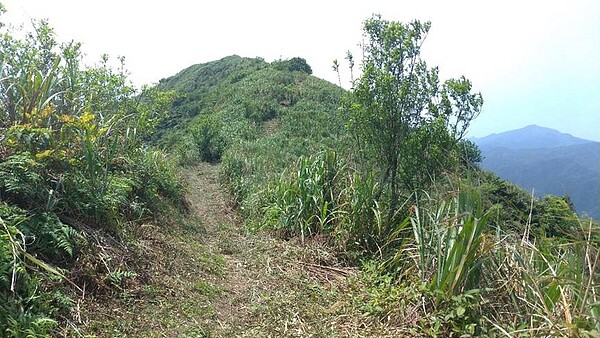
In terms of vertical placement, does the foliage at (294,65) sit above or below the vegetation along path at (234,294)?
above

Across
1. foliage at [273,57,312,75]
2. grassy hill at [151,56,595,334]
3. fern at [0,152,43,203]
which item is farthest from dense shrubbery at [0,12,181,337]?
foliage at [273,57,312,75]

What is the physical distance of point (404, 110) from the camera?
197 inches

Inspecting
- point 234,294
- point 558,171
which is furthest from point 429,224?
point 558,171

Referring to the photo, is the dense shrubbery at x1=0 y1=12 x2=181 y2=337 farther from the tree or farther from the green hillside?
the tree

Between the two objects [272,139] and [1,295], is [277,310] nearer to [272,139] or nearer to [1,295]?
[1,295]

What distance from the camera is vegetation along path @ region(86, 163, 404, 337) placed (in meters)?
3.27

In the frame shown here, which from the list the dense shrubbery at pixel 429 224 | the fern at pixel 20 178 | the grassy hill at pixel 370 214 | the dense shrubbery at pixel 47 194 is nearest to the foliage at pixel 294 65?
the grassy hill at pixel 370 214

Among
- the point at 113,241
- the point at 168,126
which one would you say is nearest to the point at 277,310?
the point at 113,241

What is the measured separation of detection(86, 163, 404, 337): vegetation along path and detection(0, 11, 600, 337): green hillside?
2 cm

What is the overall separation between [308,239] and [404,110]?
186cm

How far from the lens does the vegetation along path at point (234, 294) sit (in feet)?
10.7

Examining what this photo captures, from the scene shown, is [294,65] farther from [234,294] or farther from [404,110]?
[234,294]

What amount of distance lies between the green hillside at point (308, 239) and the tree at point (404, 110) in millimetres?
16

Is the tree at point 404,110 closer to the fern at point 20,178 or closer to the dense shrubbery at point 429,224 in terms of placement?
the dense shrubbery at point 429,224
